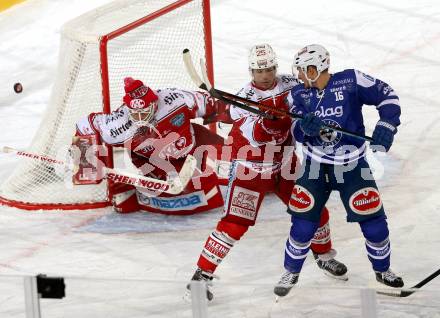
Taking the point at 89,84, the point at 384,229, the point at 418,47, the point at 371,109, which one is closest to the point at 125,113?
the point at 89,84

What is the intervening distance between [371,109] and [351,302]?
343 centimetres

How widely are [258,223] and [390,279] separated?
111cm

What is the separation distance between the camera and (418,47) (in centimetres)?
816

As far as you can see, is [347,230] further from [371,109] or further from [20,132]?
[20,132]

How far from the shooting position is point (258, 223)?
19.2ft

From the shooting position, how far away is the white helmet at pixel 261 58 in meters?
4.96

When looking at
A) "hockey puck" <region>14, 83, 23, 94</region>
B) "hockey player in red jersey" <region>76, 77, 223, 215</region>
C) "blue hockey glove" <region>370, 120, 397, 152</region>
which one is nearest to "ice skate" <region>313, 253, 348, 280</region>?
"blue hockey glove" <region>370, 120, 397, 152</region>

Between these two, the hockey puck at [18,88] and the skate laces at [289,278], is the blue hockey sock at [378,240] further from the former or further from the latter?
the hockey puck at [18,88]

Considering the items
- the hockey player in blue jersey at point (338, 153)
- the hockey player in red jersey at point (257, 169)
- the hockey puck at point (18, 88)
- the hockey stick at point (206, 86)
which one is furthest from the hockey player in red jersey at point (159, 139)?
the hockey puck at point (18, 88)

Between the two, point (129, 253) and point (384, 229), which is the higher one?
point (384, 229)

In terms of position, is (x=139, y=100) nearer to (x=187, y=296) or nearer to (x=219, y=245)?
(x=219, y=245)

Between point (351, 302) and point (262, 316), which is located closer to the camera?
point (351, 302)

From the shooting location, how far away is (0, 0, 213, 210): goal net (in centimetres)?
597

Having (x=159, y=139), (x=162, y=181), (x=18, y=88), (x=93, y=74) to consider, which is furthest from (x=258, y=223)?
(x=18, y=88)
